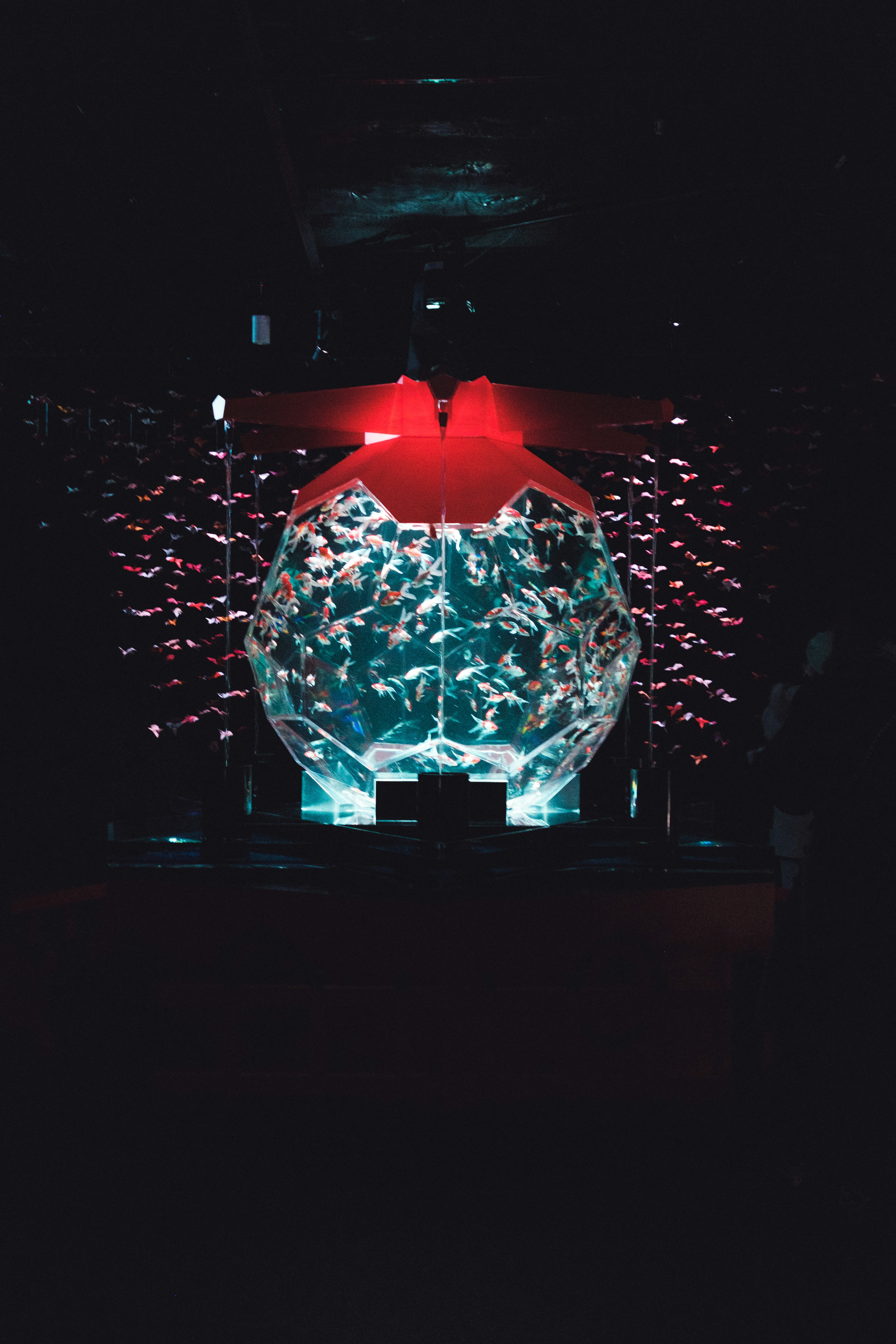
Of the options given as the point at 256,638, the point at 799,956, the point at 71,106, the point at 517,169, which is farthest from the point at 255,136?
the point at 799,956

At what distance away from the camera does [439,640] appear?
2822 millimetres

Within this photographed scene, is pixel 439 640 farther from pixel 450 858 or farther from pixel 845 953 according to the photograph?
pixel 845 953

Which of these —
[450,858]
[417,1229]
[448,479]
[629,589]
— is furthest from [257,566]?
[417,1229]

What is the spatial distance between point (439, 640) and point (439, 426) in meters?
0.63

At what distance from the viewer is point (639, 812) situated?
116 inches

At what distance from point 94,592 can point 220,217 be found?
6.95 feet

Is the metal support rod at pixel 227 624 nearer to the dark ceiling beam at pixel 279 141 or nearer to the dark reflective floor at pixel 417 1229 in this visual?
the dark ceiling beam at pixel 279 141

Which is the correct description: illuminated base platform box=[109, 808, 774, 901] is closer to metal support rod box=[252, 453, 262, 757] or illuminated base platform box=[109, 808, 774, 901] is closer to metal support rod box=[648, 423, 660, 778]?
metal support rod box=[648, 423, 660, 778]

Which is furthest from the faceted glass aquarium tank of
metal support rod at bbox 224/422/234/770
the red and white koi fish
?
metal support rod at bbox 224/422/234/770

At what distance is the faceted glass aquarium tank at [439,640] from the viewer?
2855 mm

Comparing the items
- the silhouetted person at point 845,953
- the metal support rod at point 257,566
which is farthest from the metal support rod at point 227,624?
the silhouetted person at point 845,953

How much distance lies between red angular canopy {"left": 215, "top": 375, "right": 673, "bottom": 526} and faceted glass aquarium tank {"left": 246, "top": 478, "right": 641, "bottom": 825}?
0.07 meters

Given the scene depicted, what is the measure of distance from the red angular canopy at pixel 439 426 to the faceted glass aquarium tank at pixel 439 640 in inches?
2.7

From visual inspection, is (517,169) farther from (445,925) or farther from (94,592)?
(94,592)
